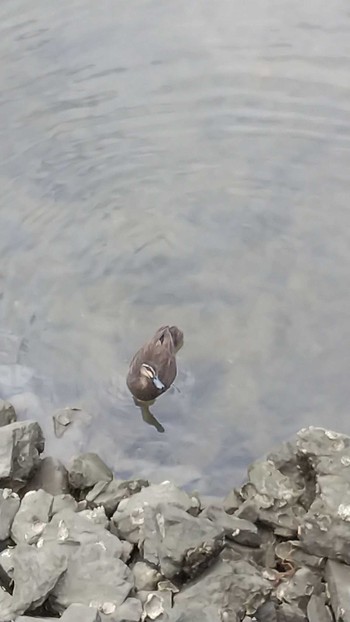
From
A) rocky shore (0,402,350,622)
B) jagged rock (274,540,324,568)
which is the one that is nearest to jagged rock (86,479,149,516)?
rocky shore (0,402,350,622)

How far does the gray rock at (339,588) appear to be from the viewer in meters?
4.70

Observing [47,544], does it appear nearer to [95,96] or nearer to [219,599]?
[219,599]

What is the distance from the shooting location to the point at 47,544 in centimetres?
511

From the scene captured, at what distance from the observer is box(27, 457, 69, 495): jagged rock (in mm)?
6102

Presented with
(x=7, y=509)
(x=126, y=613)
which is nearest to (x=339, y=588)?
(x=126, y=613)

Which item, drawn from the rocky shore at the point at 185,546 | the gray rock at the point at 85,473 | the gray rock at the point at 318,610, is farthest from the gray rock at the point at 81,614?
the gray rock at the point at 85,473

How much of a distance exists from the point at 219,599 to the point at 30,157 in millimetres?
6117

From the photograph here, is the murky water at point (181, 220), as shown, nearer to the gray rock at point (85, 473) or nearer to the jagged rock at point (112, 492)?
the gray rock at point (85, 473)

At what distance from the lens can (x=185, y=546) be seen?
497 cm

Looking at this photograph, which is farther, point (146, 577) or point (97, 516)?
point (97, 516)

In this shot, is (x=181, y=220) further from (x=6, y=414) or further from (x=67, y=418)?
(x=6, y=414)

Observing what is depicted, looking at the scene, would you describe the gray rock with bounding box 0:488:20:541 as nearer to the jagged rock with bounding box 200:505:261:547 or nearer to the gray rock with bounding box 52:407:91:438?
the gray rock with bounding box 52:407:91:438

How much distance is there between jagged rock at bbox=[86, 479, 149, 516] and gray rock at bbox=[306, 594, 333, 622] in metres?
1.55

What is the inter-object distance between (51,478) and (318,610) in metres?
2.28
